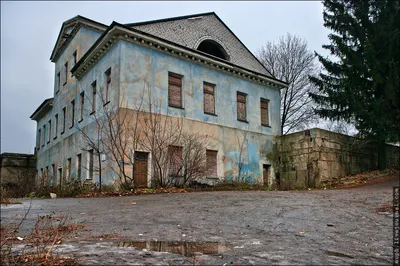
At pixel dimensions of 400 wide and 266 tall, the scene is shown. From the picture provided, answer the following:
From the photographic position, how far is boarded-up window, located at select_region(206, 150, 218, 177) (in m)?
19.1

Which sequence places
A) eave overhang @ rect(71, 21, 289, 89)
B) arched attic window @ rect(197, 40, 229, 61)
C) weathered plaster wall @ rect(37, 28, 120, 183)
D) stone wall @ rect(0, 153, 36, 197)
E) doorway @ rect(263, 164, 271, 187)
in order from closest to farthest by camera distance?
1. eave overhang @ rect(71, 21, 289, 89)
2. weathered plaster wall @ rect(37, 28, 120, 183)
3. doorway @ rect(263, 164, 271, 187)
4. arched attic window @ rect(197, 40, 229, 61)
5. stone wall @ rect(0, 153, 36, 197)

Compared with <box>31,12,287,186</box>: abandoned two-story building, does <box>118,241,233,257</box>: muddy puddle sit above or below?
below

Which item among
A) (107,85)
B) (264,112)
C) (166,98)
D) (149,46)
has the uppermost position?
(149,46)

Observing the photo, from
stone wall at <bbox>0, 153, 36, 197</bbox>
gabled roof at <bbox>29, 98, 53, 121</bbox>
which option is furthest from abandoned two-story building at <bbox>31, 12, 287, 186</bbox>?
stone wall at <bbox>0, 153, 36, 197</bbox>

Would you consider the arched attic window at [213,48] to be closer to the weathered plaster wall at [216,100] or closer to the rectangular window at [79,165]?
the weathered plaster wall at [216,100]

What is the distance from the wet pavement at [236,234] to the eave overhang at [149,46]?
1073 centimetres

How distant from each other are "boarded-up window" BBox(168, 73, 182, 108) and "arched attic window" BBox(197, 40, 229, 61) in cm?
465

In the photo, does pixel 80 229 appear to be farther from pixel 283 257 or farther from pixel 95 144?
pixel 95 144

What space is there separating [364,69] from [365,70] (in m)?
0.07

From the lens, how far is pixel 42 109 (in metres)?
30.3

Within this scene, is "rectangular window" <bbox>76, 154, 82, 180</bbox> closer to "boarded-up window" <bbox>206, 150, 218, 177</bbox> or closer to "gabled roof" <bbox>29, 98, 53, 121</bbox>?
"boarded-up window" <bbox>206, 150, 218, 177</bbox>

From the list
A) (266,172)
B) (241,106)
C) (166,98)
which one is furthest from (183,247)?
(266,172)

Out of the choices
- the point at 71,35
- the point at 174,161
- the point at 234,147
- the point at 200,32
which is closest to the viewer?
the point at 174,161

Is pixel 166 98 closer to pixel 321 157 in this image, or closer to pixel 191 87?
pixel 191 87
